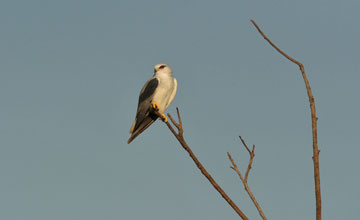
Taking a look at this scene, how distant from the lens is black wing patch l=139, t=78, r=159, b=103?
40.0ft

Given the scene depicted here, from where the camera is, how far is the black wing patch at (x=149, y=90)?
12.2 m

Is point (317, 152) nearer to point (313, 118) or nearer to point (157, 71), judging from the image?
point (313, 118)

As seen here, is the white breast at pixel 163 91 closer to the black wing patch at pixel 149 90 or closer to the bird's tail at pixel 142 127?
the black wing patch at pixel 149 90

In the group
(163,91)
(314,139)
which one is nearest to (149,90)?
(163,91)

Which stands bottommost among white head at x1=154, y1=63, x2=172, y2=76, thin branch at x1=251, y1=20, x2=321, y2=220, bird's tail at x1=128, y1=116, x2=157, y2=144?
thin branch at x1=251, y1=20, x2=321, y2=220

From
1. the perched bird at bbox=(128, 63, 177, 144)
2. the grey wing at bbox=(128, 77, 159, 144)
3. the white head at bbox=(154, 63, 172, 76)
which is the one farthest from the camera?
the white head at bbox=(154, 63, 172, 76)

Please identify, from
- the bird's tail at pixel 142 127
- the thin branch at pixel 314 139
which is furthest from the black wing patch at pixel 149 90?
the thin branch at pixel 314 139

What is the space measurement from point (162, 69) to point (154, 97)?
4.14 ft

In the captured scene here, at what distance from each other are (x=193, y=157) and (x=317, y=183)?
951mm

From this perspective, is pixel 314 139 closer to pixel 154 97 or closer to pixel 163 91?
pixel 154 97

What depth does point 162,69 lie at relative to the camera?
521 inches

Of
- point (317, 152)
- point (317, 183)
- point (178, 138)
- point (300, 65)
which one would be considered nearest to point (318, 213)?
point (317, 183)

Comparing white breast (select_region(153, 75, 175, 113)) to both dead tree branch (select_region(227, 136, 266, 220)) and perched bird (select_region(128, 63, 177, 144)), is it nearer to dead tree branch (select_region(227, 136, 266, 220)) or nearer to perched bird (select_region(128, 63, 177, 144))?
perched bird (select_region(128, 63, 177, 144))

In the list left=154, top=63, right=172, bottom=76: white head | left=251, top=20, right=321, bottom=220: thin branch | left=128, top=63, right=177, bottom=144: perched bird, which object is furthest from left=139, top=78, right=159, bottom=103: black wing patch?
left=251, top=20, right=321, bottom=220: thin branch
